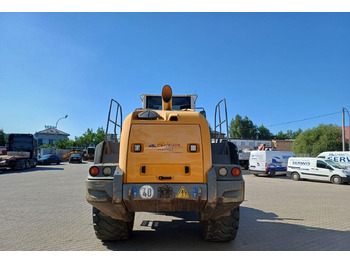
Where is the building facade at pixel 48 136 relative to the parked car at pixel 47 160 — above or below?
above

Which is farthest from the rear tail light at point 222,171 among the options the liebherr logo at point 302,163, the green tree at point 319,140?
the green tree at point 319,140

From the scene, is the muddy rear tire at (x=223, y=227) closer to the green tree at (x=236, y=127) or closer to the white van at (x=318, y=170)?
the white van at (x=318, y=170)

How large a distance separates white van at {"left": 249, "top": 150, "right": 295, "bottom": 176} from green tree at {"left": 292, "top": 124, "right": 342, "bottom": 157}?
2177 cm

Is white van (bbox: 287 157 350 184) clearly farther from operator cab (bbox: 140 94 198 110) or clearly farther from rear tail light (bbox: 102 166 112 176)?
rear tail light (bbox: 102 166 112 176)

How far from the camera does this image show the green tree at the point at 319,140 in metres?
41.8

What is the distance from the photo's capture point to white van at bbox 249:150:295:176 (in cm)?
2248

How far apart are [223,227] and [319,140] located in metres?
Answer: 44.2

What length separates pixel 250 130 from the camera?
9200 centimetres

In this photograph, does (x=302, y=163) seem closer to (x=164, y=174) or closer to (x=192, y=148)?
(x=192, y=148)

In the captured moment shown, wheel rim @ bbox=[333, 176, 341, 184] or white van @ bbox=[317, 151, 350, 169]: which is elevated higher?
white van @ bbox=[317, 151, 350, 169]

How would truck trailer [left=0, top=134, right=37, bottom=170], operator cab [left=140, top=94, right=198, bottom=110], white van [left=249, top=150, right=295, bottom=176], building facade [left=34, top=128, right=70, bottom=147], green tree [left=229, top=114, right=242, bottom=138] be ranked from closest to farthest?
operator cab [left=140, top=94, right=198, bottom=110], white van [left=249, top=150, right=295, bottom=176], truck trailer [left=0, top=134, right=37, bottom=170], building facade [left=34, top=128, right=70, bottom=147], green tree [left=229, top=114, right=242, bottom=138]

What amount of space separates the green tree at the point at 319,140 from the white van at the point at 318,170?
25.1 metres

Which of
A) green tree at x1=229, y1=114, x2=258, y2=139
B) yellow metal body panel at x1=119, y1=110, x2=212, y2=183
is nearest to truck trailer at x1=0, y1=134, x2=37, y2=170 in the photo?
yellow metal body panel at x1=119, y1=110, x2=212, y2=183

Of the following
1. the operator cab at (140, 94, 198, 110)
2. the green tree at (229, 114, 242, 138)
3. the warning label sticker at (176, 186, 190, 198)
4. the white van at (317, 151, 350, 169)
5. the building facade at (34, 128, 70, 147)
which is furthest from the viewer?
the green tree at (229, 114, 242, 138)
